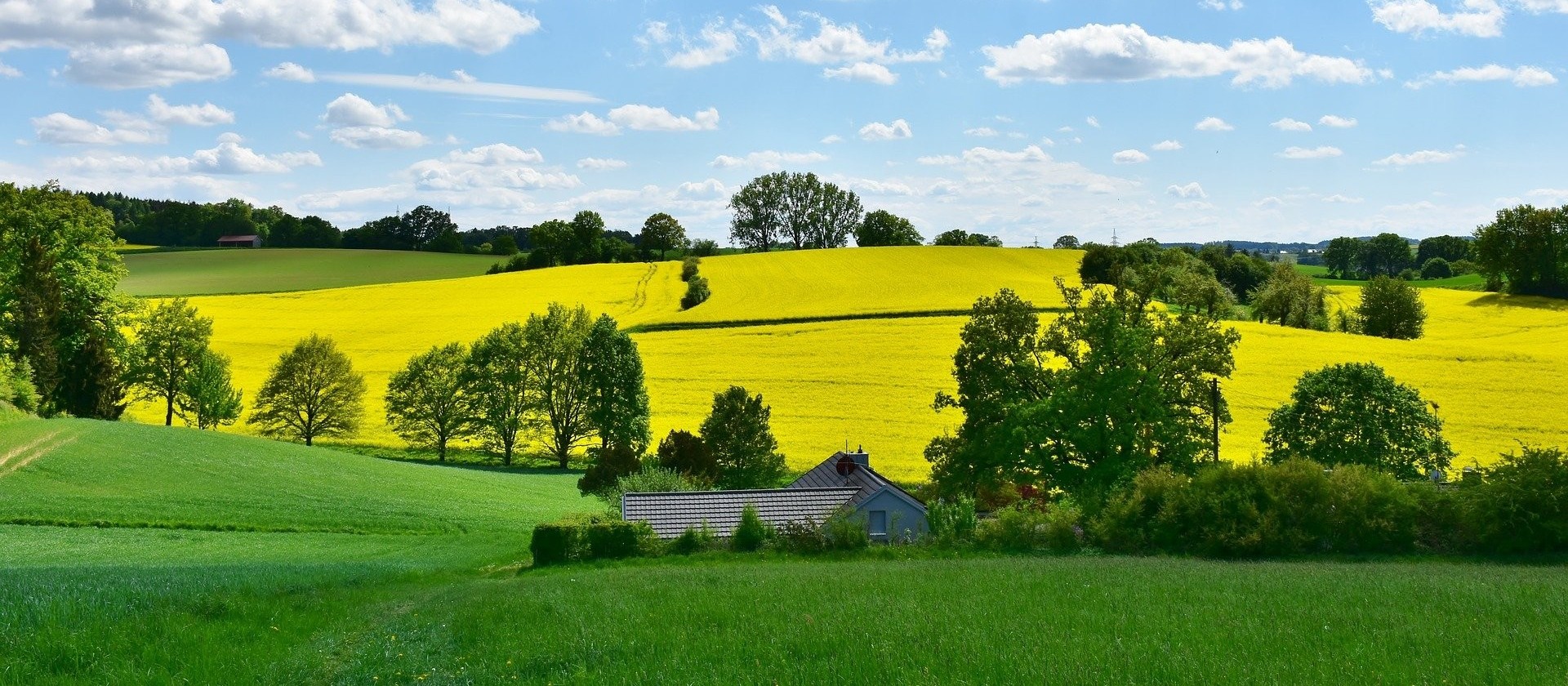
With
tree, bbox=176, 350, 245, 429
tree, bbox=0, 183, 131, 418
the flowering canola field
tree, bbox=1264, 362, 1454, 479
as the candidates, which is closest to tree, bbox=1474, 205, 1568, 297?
the flowering canola field

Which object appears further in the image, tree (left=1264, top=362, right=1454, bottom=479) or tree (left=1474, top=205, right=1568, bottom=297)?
tree (left=1474, top=205, right=1568, bottom=297)

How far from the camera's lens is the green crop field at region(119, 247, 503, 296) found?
99188 millimetres

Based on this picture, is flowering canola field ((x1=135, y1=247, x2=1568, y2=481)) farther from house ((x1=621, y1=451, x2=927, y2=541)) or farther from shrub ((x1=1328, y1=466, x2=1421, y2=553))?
shrub ((x1=1328, y1=466, x2=1421, y2=553))

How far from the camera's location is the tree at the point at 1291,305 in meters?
90.1

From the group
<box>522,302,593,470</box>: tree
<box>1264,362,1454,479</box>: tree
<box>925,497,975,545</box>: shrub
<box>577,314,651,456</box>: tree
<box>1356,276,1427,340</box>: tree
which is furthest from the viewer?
<box>1356,276,1427,340</box>: tree

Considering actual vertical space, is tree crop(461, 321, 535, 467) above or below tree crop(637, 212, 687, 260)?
below

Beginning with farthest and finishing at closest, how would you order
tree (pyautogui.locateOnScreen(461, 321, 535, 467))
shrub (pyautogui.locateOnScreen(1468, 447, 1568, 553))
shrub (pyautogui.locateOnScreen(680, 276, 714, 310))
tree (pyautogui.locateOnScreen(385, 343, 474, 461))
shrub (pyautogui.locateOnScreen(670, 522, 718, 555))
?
shrub (pyautogui.locateOnScreen(680, 276, 714, 310))
tree (pyautogui.locateOnScreen(385, 343, 474, 461))
tree (pyautogui.locateOnScreen(461, 321, 535, 467))
shrub (pyautogui.locateOnScreen(670, 522, 718, 555))
shrub (pyautogui.locateOnScreen(1468, 447, 1568, 553))

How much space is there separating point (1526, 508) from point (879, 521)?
15781mm

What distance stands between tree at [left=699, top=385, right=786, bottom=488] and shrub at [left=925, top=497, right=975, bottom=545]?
12.8m

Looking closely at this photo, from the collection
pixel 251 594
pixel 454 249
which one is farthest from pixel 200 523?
pixel 454 249

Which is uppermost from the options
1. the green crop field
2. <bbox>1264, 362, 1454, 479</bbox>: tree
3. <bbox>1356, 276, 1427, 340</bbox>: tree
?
the green crop field

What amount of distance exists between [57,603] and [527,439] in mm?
43892

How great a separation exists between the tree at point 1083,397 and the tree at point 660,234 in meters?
91.7

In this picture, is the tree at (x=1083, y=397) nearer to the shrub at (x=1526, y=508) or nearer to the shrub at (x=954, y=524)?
the shrub at (x=954, y=524)
